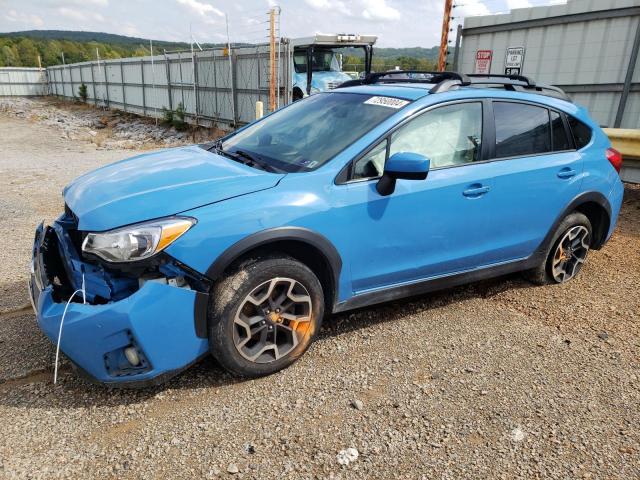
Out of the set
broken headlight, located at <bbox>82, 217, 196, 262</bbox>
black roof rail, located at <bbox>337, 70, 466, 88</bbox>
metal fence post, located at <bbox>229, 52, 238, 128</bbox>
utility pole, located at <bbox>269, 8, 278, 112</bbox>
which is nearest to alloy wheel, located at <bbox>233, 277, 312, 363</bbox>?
broken headlight, located at <bbox>82, 217, 196, 262</bbox>

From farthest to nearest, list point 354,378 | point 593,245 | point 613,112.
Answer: point 613,112, point 593,245, point 354,378

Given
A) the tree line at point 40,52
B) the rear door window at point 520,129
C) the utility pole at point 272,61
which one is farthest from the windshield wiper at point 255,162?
the tree line at point 40,52

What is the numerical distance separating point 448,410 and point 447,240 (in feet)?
3.85

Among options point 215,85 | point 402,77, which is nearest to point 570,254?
point 402,77

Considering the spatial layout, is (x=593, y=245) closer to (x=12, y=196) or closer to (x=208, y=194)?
(x=208, y=194)

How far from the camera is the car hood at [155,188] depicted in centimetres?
258

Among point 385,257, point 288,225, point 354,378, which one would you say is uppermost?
point 288,225

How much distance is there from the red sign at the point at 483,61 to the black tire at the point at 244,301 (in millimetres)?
7601

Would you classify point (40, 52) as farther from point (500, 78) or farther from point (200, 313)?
point (200, 313)

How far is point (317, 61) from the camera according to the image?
1545cm

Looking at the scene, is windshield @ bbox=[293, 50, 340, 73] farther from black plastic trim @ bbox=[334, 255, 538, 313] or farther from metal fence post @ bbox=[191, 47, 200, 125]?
black plastic trim @ bbox=[334, 255, 538, 313]

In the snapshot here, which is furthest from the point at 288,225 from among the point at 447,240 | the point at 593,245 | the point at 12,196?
the point at 12,196

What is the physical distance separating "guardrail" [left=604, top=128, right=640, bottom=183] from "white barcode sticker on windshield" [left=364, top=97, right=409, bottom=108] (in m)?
4.59

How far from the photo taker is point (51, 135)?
19828mm
